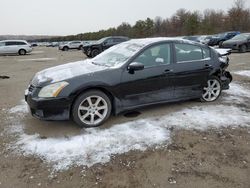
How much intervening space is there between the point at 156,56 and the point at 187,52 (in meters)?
0.79

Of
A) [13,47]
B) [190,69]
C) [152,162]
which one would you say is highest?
[13,47]

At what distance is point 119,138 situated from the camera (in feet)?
12.2

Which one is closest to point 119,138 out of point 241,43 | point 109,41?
point 109,41

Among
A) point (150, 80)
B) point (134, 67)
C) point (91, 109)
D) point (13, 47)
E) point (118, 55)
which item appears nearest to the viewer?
point (91, 109)

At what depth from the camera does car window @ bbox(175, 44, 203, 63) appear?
4.90m

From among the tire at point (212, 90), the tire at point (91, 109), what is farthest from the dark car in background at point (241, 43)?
the tire at point (91, 109)

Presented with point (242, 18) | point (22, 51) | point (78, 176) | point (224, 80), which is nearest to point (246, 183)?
point (78, 176)

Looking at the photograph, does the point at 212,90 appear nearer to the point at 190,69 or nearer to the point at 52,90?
the point at 190,69

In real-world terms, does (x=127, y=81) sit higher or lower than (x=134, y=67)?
lower

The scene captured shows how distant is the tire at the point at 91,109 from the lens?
402 centimetres

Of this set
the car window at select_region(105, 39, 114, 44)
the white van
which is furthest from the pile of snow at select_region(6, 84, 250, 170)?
the white van

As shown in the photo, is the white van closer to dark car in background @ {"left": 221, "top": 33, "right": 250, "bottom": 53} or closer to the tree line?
dark car in background @ {"left": 221, "top": 33, "right": 250, "bottom": 53}

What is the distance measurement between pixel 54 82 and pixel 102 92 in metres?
0.80

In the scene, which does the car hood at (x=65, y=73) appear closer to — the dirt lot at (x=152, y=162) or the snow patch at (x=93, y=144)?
the dirt lot at (x=152, y=162)
